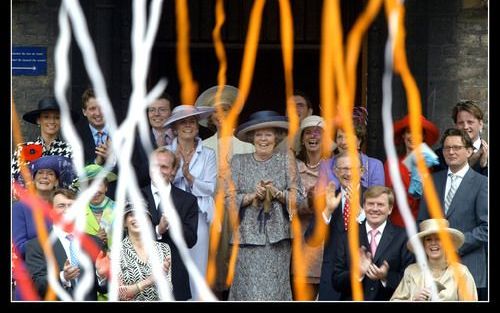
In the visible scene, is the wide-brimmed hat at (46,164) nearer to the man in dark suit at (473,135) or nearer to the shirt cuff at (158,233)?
the shirt cuff at (158,233)

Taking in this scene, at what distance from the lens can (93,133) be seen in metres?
9.14

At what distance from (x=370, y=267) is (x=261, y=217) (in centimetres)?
78

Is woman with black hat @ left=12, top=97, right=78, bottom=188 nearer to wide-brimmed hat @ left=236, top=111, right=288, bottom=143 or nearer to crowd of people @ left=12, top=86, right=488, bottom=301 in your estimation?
crowd of people @ left=12, top=86, right=488, bottom=301

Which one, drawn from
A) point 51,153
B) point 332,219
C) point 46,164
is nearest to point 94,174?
point 46,164

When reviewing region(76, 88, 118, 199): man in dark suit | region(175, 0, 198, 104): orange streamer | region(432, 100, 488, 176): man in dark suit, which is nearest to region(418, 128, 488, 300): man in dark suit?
region(432, 100, 488, 176): man in dark suit

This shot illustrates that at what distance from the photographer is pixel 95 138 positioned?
29.9 feet

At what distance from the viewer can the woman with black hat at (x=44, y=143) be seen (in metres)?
8.99

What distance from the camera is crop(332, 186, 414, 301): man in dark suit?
27.6ft

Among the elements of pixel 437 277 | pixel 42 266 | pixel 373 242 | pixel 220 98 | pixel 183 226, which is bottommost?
pixel 437 277

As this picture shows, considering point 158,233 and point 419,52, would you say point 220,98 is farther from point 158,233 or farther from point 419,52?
point 419,52

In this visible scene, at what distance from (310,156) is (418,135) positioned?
2.38ft

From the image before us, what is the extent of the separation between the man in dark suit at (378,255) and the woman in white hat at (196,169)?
0.90 m
